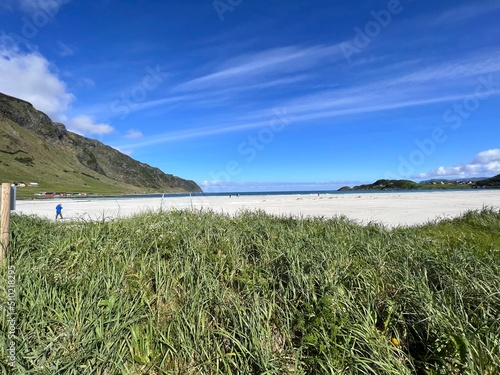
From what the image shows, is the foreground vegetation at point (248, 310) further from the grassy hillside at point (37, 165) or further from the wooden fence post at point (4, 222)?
the grassy hillside at point (37, 165)

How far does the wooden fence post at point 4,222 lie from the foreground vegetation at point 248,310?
34cm

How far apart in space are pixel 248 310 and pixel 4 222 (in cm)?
478

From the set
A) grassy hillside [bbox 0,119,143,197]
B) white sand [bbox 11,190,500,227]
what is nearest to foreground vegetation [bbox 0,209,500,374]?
white sand [bbox 11,190,500,227]

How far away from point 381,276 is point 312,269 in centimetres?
116

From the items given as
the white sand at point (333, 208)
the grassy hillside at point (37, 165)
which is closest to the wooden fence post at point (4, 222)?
the white sand at point (333, 208)

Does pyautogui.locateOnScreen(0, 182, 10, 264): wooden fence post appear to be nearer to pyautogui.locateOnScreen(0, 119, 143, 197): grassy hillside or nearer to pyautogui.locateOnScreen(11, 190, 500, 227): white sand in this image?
pyautogui.locateOnScreen(11, 190, 500, 227): white sand

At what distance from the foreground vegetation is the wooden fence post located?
0.34 meters

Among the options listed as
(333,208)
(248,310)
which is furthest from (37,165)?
(248,310)

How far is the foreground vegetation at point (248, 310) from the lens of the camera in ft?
10.0

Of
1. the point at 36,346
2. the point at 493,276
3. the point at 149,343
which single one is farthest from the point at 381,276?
the point at 36,346

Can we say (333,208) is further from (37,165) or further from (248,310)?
(37,165)

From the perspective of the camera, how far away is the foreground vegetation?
3.05 meters

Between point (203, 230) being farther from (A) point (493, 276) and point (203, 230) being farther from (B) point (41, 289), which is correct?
(A) point (493, 276)

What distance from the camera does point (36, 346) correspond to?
10.8 feet
